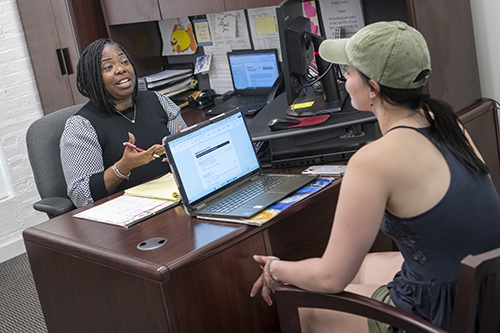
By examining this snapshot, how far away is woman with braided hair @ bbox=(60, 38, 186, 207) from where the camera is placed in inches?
80.9

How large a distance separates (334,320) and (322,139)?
2.28 feet

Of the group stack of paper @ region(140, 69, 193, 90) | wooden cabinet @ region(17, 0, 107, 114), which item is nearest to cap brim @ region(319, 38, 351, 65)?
stack of paper @ region(140, 69, 193, 90)

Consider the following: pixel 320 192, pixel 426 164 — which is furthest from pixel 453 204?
pixel 320 192

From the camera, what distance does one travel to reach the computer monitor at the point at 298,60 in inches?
71.3

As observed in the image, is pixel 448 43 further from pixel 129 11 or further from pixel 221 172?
pixel 129 11

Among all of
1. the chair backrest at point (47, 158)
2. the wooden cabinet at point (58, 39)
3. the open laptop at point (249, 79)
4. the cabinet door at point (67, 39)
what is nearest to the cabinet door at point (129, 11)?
the wooden cabinet at point (58, 39)

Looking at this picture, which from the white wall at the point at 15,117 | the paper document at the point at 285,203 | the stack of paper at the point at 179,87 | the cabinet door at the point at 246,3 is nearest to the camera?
the paper document at the point at 285,203

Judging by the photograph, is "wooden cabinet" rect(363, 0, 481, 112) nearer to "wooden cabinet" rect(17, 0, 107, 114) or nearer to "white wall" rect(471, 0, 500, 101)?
"white wall" rect(471, 0, 500, 101)

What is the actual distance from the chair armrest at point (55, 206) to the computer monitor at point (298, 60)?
947mm

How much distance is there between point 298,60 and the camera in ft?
6.16

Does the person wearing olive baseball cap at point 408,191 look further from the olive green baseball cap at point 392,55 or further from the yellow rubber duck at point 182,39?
the yellow rubber duck at point 182,39

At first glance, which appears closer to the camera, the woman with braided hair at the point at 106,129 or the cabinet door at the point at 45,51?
the woman with braided hair at the point at 106,129

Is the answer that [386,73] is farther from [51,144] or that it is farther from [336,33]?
[51,144]

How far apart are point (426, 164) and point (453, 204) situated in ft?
0.33
